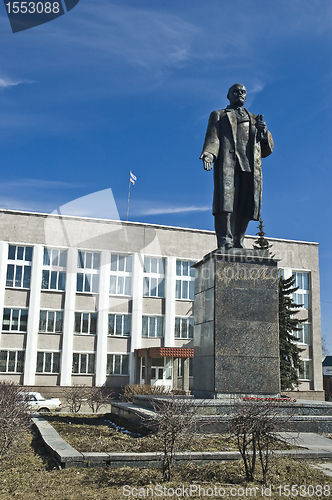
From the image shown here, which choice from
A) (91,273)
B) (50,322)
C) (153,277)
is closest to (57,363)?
(50,322)

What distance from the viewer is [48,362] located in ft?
107

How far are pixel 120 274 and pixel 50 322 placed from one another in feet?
20.3

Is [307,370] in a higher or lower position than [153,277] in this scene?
lower

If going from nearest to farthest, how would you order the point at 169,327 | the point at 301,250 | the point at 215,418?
the point at 215,418 < the point at 169,327 < the point at 301,250

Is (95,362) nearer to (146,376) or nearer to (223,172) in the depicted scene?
(146,376)

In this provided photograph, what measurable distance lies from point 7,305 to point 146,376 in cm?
1098

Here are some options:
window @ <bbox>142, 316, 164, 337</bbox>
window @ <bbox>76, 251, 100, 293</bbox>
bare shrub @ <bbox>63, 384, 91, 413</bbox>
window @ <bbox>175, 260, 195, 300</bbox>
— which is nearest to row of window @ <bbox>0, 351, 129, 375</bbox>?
window @ <bbox>142, 316, 164, 337</bbox>

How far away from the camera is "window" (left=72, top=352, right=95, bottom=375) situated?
109 ft

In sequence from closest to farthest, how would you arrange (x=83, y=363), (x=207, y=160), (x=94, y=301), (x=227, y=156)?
(x=207, y=160) < (x=227, y=156) < (x=83, y=363) < (x=94, y=301)

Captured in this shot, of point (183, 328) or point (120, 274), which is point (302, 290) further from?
point (120, 274)

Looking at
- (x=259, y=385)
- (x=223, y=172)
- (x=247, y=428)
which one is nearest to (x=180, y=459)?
(x=247, y=428)

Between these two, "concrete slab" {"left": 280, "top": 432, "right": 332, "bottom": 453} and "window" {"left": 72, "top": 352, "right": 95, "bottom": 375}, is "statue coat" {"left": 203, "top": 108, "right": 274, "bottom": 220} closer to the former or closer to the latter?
"concrete slab" {"left": 280, "top": 432, "right": 332, "bottom": 453}

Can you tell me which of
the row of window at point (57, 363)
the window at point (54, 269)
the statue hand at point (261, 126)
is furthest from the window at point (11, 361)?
the statue hand at point (261, 126)

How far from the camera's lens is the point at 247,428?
16.5 feet
